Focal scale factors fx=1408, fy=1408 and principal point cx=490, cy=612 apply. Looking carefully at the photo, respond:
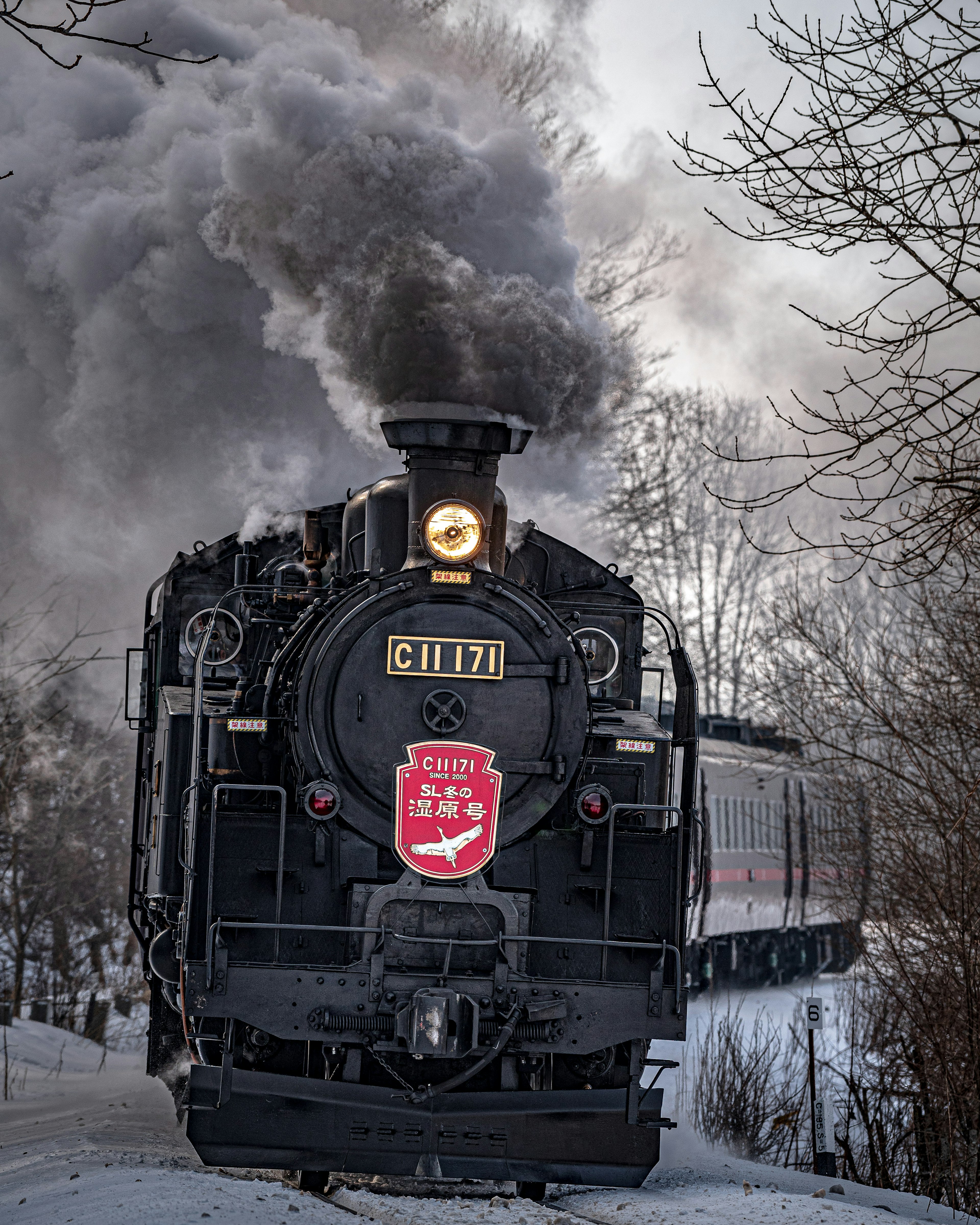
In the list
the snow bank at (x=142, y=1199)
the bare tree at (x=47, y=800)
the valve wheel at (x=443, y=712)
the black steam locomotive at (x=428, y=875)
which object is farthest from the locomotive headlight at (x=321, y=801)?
the bare tree at (x=47, y=800)

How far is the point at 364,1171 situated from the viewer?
19.9 ft

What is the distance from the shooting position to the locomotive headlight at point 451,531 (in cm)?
681

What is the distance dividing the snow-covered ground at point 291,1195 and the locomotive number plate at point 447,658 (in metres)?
2.37

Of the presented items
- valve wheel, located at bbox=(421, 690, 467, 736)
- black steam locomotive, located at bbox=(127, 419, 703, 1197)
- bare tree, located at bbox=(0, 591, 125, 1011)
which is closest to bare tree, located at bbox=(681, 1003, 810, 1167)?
black steam locomotive, located at bbox=(127, 419, 703, 1197)

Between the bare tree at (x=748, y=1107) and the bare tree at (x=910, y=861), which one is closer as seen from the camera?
the bare tree at (x=910, y=861)

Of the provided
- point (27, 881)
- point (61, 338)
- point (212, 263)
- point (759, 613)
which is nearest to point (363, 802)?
point (212, 263)

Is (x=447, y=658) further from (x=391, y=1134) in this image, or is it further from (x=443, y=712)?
(x=391, y=1134)

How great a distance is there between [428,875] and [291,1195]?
4.87ft

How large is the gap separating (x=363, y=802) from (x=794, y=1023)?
31.4 ft

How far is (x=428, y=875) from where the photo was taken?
6.50m

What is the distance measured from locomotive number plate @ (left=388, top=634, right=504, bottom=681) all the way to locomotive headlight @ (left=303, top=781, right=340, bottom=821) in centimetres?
63

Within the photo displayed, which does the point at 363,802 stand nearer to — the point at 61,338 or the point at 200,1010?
the point at 200,1010

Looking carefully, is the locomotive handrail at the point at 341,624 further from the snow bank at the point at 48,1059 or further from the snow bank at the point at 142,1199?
the snow bank at the point at 48,1059

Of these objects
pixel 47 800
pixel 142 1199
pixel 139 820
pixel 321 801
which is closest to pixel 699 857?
pixel 321 801
